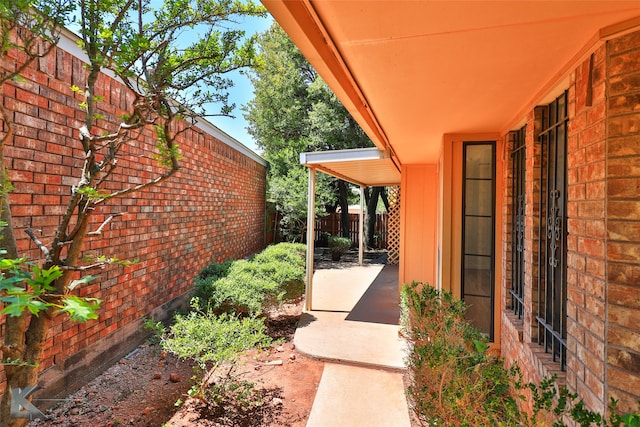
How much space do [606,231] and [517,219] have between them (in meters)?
1.89

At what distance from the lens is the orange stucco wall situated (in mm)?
6433

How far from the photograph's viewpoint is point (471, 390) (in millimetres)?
1906

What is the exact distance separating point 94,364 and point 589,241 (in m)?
4.20

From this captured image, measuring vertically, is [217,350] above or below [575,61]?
below

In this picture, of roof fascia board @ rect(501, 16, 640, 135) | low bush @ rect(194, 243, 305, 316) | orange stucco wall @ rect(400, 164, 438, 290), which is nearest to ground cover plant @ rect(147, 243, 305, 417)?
low bush @ rect(194, 243, 305, 316)

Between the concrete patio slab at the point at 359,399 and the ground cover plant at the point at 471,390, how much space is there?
36cm

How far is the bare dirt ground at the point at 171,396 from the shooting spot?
9.32 ft

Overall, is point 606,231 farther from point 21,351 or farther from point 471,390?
point 21,351

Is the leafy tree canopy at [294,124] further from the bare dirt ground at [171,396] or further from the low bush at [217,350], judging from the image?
the low bush at [217,350]

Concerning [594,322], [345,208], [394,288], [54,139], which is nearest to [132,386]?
[54,139]

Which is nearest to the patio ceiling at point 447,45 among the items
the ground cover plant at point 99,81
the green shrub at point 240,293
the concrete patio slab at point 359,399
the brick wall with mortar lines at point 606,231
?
the brick wall with mortar lines at point 606,231

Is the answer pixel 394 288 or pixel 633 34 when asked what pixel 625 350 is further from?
pixel 394 288

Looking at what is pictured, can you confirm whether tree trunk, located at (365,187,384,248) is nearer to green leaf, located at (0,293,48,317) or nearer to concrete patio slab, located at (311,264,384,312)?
concrete patio slab, located at (311,264,384,312)

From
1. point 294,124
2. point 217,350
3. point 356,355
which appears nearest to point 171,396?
point 217,350
